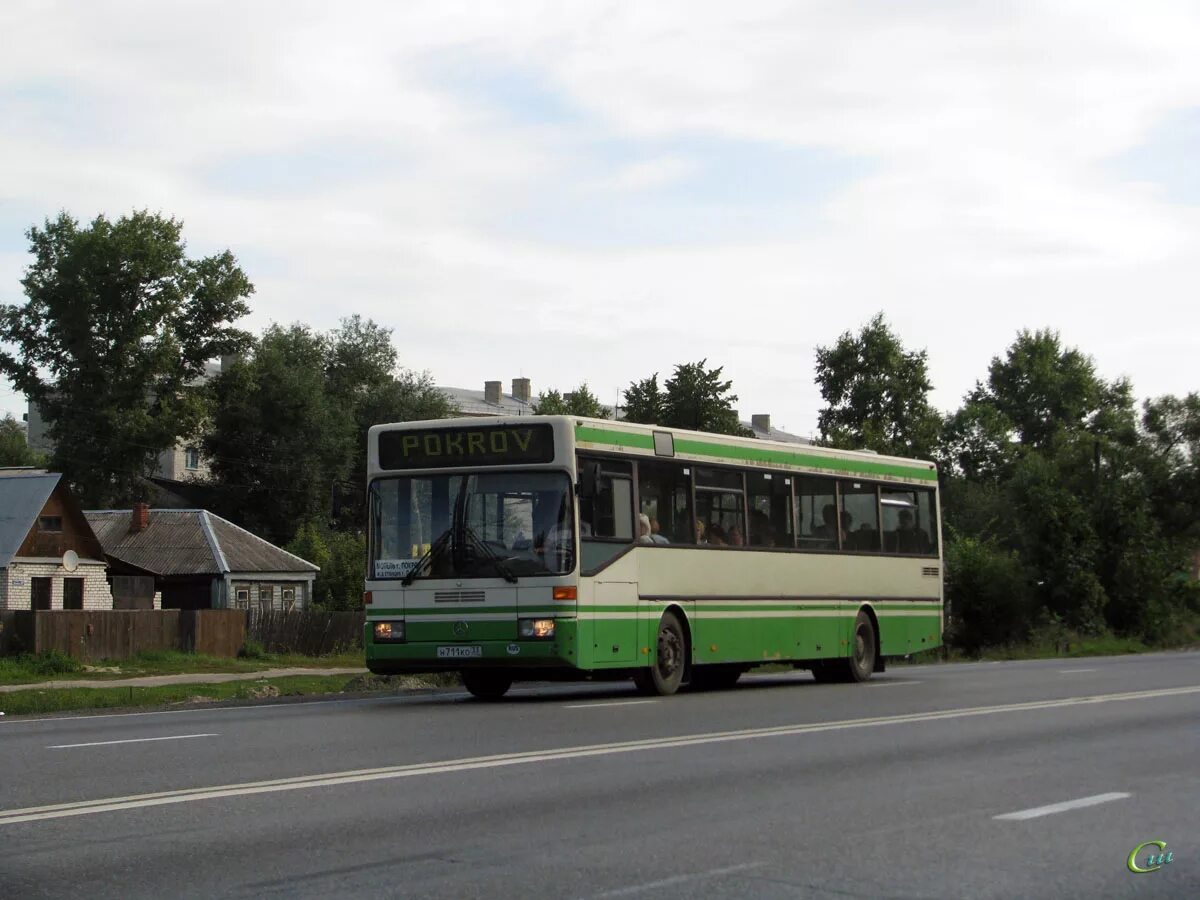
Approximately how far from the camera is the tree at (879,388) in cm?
9025

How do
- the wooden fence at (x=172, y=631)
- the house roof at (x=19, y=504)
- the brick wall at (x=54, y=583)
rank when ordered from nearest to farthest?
the wooden fence at (x=172, y=631) < the house roof at (x=19, y=504) < the brick wall at (x=54, y=583)

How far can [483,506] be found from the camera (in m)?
17.6

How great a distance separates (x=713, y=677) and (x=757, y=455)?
3.15m

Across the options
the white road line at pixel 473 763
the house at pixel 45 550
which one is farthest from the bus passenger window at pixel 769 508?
the house at pixel 45 550

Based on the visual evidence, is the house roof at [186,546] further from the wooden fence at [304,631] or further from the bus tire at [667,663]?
the bus tire at [667,663]

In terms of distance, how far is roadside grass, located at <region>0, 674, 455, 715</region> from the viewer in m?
22.7

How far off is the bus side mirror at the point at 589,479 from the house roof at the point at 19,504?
121 ft

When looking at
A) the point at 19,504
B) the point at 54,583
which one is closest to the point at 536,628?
the point at 19,504

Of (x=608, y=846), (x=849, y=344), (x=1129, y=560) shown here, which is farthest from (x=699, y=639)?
(x=849, y=344)

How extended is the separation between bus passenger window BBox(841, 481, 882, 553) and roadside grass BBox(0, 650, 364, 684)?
18968 millimetres

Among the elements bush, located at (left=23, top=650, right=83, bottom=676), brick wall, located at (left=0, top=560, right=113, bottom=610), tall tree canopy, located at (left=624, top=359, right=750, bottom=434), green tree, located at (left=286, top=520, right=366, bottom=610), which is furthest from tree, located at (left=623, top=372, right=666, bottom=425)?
bush, located at (left=23, top=650, right=83, bottom=676)

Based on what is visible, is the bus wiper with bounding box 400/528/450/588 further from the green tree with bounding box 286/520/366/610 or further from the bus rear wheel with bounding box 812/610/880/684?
the green tree with bounding box 286/520/366/610

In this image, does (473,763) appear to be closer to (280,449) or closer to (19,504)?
(19,504)

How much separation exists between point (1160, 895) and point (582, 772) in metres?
4.59
